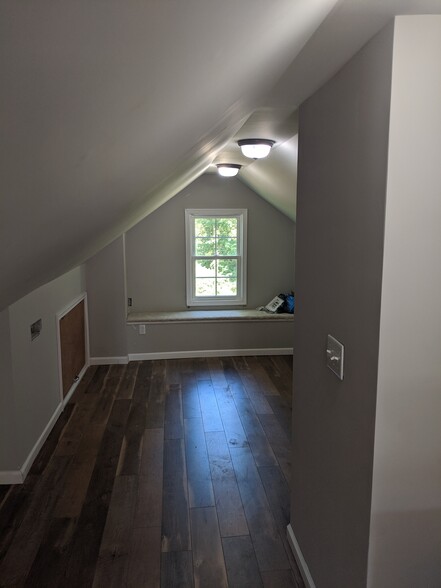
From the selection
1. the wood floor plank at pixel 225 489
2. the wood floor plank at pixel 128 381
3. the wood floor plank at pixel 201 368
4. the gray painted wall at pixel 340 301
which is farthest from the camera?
the wood floor plank at pixel 201 368

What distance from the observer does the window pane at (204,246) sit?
6.09 m

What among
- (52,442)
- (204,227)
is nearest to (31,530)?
(52,442)

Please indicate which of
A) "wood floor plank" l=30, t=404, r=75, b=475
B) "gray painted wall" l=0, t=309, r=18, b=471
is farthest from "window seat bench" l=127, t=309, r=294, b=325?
"gray painted wall" l=0, t=309, r=18, b=471

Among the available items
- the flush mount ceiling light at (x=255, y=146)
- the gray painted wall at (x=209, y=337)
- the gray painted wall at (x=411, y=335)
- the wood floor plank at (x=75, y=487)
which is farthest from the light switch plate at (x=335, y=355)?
the gray painted wall at (x=209, y=337)

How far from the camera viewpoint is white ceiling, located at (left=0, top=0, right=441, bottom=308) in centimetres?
48

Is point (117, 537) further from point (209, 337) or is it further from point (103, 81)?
point (209, 337)

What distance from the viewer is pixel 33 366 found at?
337 cm

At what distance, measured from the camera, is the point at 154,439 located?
3.70 metres

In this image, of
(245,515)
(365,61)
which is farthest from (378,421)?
(245,515)

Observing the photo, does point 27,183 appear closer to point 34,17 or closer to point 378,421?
point 34,17

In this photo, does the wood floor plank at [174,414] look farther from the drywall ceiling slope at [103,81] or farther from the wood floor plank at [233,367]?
the drywall ceiling slope at [103,81]

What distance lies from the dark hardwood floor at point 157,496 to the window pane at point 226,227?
2.24 m

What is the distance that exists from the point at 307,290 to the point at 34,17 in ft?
5.94

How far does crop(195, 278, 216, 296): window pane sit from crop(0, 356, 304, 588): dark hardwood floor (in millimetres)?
1761
